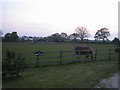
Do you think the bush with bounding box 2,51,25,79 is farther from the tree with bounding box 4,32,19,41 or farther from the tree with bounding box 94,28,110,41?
the tree with bounding box 94,28,110,41

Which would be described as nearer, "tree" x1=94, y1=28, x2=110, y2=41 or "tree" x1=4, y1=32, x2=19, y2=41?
"tree" x1=4, y1=32, x2=19, y2=41

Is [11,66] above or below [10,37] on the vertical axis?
below

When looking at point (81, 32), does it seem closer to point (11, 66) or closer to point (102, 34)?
point (102, 34)

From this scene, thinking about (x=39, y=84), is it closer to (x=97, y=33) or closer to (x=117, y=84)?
(x=117, y=84)

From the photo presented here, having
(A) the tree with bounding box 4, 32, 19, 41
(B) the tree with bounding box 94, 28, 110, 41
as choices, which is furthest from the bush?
(B) the tree with bounding box 94, 28, 110, 41

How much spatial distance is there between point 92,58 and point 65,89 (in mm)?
8076

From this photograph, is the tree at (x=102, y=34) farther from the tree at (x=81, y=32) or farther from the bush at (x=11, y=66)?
the bush at (x=11, y=66)

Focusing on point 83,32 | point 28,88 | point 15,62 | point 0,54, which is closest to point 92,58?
point 0,54

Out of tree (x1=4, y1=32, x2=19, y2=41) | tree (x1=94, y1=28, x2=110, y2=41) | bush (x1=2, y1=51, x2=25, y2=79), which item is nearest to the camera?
bush (x1=2, y1=51, x2=25, y2=79)

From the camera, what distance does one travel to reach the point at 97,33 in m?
78.4

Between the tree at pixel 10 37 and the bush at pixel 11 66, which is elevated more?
the tree at pixel 10 37

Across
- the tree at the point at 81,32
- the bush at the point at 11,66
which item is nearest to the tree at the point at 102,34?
the tree at the point at 81,32

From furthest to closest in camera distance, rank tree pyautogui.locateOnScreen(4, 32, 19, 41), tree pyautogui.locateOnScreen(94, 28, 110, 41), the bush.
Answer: tree pyautogui.locateOnScreen(94, 28, 110, 41)
tree pyautogui.locateOnScreen(4, 32, 19, 41)
the bush

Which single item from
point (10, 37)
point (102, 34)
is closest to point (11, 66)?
point (10, 37)
